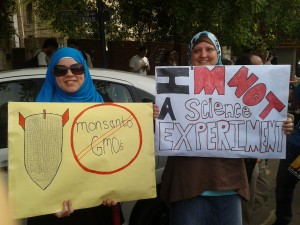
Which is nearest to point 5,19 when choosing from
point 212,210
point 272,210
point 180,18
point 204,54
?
point 180,18

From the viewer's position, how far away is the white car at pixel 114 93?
299cm

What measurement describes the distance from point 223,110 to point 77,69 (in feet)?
2.69

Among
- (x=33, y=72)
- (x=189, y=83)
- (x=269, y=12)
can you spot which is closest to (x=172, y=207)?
(x=189, y=83)

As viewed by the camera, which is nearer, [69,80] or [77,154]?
[77,154]

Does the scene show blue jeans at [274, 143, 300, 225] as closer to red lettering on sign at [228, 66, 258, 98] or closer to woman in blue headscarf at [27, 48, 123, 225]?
red lettering on sign at [228, 66, 258, 98]

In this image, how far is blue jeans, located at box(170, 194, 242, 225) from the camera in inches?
83.4

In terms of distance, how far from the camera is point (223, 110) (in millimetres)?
2201

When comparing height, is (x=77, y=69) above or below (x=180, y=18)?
below

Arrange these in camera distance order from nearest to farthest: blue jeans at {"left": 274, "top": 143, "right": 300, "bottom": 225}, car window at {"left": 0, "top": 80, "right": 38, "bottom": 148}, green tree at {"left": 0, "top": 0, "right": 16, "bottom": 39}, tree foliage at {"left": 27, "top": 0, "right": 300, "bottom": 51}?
car window at {"left": 0, "top": 80, "right": 38, "bottom": 148}, blue jeans at {"left": 274, "top": 143, "right": 300, "bottom": 225}, tree foliage at {"left": 27, "top": 0, "right": 300, "bottom": 51}, green tree at {"left": 0, "top": 0, "right": 16, "bottom": 39}

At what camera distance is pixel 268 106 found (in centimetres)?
218

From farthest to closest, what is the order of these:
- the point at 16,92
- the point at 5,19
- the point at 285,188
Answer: the point at 5,19, the point at 285,188, the point at 16,92

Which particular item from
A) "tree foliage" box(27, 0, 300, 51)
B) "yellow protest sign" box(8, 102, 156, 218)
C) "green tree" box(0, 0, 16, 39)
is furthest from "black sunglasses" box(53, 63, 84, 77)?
"green tree" box(0, 0, 16, 39)

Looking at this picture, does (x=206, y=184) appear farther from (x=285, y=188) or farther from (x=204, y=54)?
(x=285, y=188)

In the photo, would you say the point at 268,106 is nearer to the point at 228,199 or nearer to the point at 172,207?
the point at 228,199
